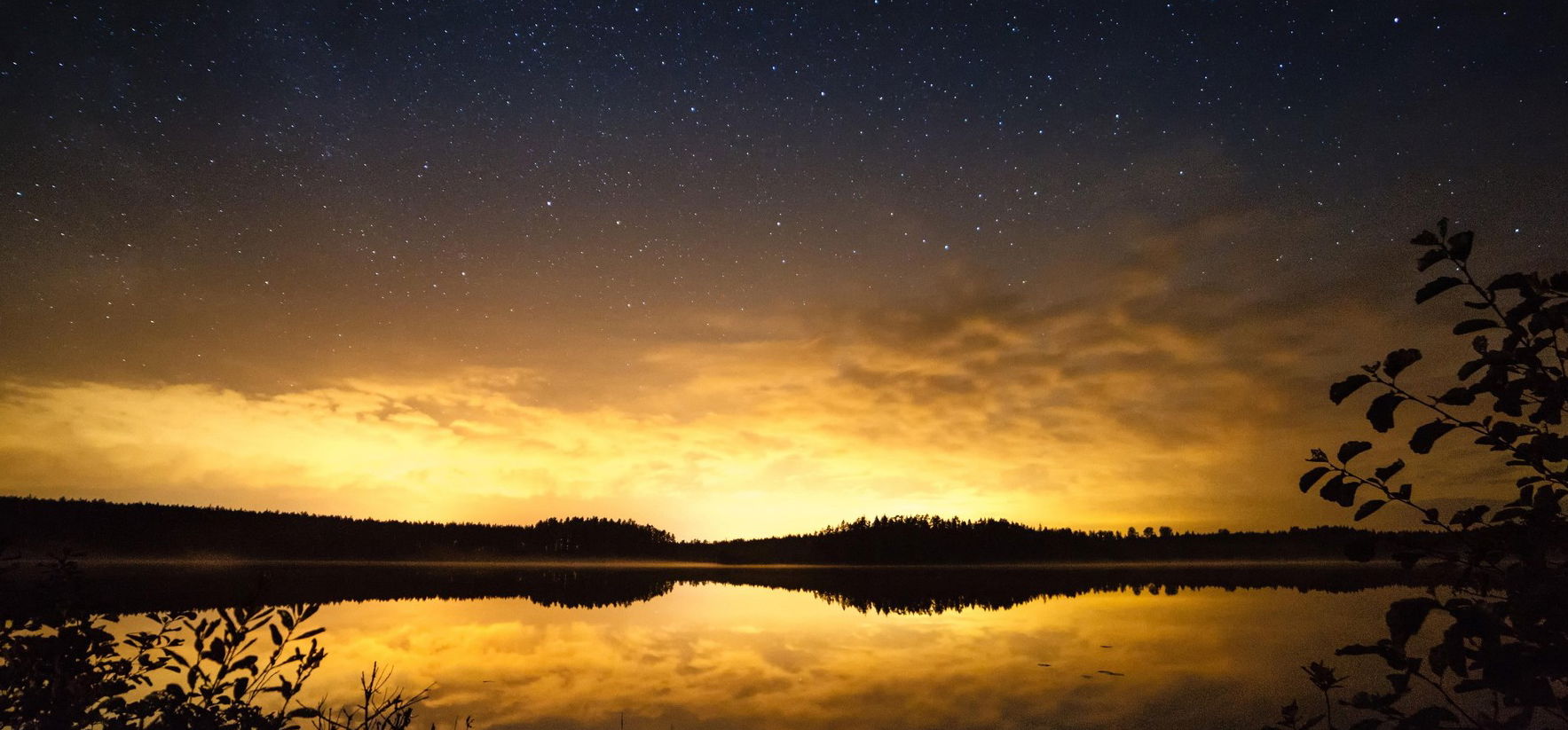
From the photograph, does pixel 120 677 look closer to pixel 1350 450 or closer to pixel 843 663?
pixel 1350 450

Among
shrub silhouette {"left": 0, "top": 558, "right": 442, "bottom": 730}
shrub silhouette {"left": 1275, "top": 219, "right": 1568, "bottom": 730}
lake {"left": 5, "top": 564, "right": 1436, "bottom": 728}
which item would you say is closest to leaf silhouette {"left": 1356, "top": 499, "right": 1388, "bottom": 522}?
shrub silhouette {"left": 1275, "top": 219, "right": 1568, "bottom": 730}

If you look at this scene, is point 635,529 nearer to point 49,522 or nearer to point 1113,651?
point 49,522

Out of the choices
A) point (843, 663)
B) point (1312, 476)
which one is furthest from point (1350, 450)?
point (843, 663)

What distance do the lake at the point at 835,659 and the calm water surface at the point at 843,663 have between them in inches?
2.9

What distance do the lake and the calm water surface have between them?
7cm

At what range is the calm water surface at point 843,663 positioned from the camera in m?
12.6

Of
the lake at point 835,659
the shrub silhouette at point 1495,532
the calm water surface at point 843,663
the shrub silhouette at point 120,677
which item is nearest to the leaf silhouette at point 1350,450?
the shrub silhouette at point 1495,532

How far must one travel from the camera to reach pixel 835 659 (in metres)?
18.2

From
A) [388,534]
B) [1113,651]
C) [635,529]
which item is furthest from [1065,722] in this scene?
[635,529]

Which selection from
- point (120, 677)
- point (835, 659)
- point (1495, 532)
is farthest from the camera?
point (835, 659)

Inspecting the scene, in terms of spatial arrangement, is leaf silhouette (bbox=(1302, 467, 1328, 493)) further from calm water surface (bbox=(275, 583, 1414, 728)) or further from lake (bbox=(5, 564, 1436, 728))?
calm water surface (bbox=(275, 583, 1414, 728))

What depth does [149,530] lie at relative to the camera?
360 ft

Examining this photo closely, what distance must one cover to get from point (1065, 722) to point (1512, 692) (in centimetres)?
1172

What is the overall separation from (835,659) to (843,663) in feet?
2.10
